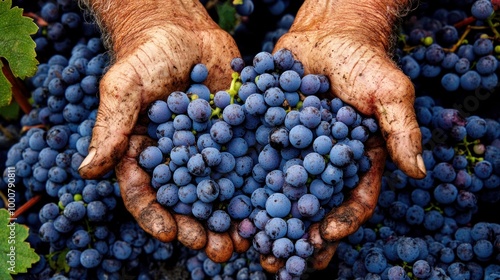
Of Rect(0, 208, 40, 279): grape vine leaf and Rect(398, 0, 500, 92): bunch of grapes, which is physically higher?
Rect(398, 0, 500, 92): bunch of grapes

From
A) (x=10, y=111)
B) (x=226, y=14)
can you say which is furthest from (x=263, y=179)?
(x=10, y=111)

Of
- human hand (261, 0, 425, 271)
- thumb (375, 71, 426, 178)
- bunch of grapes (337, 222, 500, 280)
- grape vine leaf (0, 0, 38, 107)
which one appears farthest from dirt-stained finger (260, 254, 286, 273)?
grape vine leaf (0, 0, 38, 107)

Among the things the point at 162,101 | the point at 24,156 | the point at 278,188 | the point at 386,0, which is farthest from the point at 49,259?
the point at 386,0

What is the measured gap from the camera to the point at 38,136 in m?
1.80

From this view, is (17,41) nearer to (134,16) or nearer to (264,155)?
(134,16)

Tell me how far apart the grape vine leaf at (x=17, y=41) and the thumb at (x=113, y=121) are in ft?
1.28

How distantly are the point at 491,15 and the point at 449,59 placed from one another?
0.76ft

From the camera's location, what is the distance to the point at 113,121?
4.82ft

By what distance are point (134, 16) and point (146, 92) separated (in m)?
0.45

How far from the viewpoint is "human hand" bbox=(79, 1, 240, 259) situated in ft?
4.78

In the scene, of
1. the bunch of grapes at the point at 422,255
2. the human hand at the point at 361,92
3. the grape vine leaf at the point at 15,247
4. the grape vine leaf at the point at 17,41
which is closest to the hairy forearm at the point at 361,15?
the human hand at the point at 361,92

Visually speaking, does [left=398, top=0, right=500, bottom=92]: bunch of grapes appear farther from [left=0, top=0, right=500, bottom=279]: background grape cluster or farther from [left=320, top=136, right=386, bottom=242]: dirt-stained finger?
[left=320, top=136, right=386, bottom=242]: dirt-stained finger

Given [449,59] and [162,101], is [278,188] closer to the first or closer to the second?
[162,101]

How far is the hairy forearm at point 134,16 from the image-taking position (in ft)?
5.90
